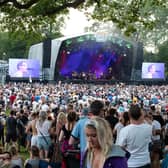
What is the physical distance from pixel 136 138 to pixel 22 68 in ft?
139

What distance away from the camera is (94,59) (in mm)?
56344

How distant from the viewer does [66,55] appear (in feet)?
178

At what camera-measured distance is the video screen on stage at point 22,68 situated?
1876 inches

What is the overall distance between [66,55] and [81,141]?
48100 millimetres

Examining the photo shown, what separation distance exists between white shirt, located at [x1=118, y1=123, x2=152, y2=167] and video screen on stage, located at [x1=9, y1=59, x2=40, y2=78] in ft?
138

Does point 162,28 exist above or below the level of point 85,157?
above

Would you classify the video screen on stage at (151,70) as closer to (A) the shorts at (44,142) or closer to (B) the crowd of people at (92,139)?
(B) the crowd of people at (92,139)

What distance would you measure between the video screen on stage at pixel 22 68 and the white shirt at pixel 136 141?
1660 inches

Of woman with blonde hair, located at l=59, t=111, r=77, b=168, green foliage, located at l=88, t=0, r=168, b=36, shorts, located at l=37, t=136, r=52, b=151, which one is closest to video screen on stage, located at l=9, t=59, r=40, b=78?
green foliage, located at l=88, t=0, r=168, b=36

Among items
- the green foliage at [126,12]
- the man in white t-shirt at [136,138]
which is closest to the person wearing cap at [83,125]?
the man in white t-shirt at [136,138]


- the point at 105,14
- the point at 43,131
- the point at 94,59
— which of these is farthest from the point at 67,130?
the point at 94,59

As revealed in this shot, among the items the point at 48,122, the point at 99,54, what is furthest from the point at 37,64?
the point at 48,122

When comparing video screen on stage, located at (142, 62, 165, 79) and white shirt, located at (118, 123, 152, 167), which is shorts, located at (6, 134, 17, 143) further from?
video screen on stage, located at (142, 62, 165, 79)

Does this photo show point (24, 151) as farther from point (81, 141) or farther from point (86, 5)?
point (81, 141)
